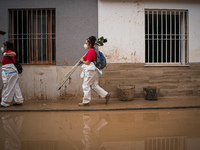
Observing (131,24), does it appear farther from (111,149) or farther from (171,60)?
(111,149)

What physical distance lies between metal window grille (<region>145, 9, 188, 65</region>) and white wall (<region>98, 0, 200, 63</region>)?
14.2 inches

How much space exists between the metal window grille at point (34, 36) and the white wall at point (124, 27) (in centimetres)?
195

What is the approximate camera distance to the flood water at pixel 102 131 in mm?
3332

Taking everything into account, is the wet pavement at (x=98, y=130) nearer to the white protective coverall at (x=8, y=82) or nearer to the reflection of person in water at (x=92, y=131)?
the reflection of person in water at (x=92, y=131)

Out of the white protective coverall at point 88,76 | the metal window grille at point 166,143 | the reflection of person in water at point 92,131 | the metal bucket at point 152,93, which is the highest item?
the white protective coverall at point 88,76

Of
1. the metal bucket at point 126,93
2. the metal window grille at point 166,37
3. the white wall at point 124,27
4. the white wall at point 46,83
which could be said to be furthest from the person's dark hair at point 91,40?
the metal window grille at point 166,37

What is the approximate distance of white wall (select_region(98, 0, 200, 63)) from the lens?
27.2ft

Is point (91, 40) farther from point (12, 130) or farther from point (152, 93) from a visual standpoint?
point (12, 130)

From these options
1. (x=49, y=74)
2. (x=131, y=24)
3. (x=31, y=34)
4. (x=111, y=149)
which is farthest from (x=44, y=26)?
(x=111, y=149)

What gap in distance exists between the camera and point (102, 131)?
408 cm

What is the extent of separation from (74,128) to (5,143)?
4.30ft

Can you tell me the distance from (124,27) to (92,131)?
522 cm

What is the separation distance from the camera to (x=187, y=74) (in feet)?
28.1

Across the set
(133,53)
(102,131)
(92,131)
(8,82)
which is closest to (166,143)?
(102,131)
